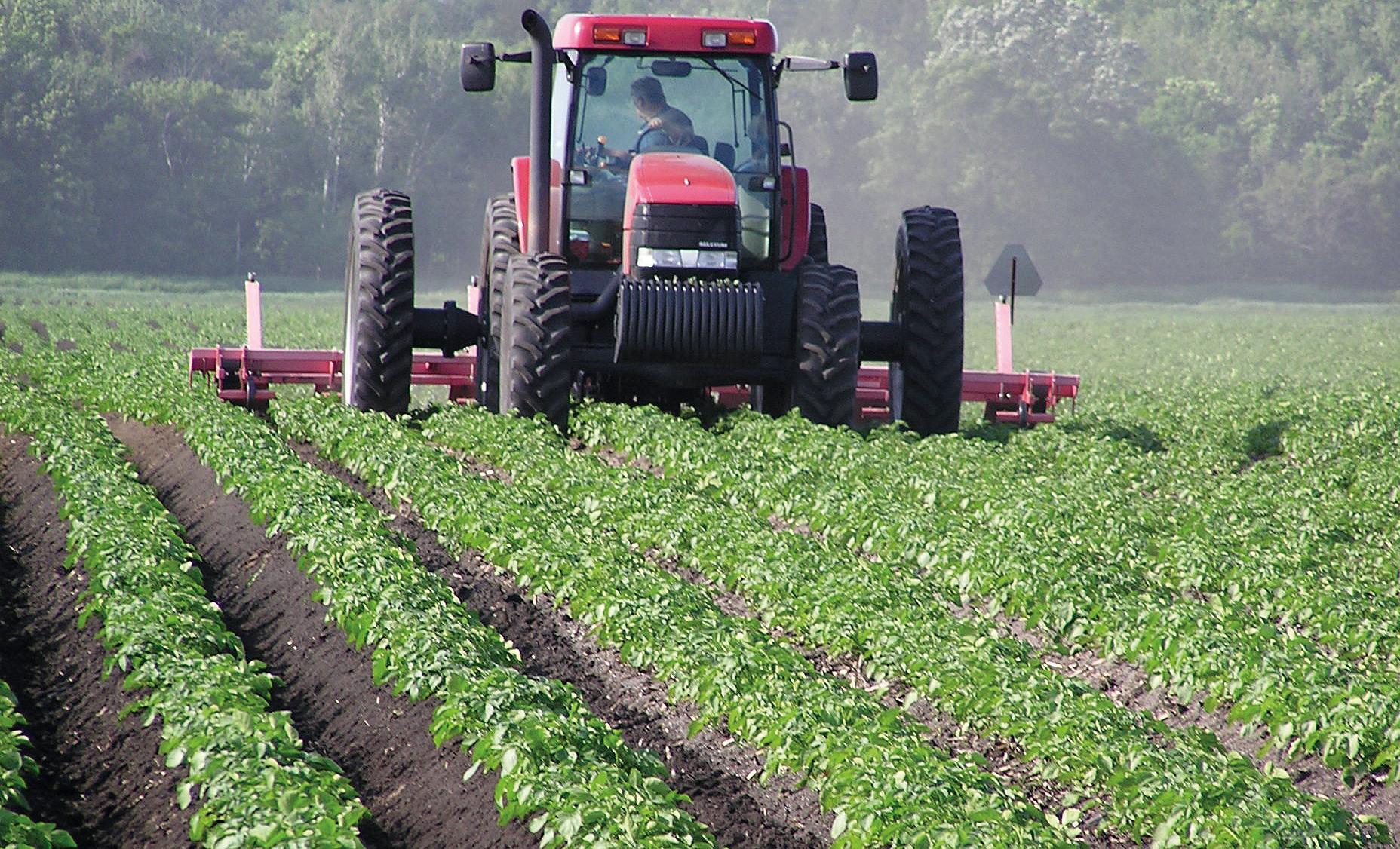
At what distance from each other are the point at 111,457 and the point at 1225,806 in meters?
8.05

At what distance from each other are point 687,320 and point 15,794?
6413mm

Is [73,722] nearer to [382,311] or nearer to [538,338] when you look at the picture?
[538,338]

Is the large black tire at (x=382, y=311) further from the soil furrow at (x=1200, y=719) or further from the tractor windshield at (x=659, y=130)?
the soil furrow at (x=1200, y=719)

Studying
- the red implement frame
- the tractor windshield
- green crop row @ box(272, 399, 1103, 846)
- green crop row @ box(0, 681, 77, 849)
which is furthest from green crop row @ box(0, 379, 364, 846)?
the tractor windshield

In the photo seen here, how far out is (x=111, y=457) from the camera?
35.6ft

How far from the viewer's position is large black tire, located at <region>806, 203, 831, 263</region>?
42.7 ft

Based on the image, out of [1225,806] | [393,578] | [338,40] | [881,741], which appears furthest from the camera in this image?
[338,40]

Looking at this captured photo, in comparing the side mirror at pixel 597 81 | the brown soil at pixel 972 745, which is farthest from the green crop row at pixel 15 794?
the side mirror at pixel 597 81

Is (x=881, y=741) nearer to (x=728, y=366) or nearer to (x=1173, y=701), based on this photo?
(x=1173, y=701)

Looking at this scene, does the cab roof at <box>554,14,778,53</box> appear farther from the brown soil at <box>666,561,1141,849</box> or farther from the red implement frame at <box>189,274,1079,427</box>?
the brown soil at <box>666,561,1141,849</box>

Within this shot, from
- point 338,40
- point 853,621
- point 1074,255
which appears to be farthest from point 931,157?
point 853,621

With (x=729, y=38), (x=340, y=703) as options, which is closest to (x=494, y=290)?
(x=729, y=38)

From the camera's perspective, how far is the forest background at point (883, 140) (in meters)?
56.0

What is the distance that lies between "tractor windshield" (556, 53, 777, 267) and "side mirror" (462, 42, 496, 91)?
75 centimetres
